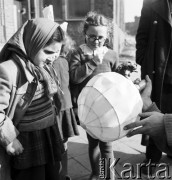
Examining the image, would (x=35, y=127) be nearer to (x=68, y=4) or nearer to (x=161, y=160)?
(x=161, y=160)

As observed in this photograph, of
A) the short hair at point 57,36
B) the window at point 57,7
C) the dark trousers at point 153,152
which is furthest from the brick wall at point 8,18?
the short hair at point 57,36

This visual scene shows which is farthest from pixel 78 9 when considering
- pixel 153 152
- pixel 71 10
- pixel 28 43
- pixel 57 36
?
pixel 28 43

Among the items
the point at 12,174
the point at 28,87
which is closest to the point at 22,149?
the point at 12,174

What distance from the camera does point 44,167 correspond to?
199 centimetres

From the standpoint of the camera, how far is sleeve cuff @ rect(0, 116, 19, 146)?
5.25 feet

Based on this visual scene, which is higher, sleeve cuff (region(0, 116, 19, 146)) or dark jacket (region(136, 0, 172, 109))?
dark jacket (region(136, 0, 172, 109))

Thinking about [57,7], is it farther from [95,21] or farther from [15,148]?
[15,148]

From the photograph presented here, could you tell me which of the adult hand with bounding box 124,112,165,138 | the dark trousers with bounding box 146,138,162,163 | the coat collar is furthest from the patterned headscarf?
the dark trousers with bounding box 146,138,162,163

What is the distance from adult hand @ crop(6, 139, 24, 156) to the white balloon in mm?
595

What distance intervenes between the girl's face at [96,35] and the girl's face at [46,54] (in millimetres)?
586

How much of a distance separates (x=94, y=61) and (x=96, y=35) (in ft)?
0.87

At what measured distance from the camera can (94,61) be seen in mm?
2285

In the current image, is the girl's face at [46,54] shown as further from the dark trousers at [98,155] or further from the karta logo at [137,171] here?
the karta logo at [137,171]

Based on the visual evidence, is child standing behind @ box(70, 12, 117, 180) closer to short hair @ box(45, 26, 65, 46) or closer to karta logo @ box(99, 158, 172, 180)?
karta logo @ box(99, 158, 172, 180)
